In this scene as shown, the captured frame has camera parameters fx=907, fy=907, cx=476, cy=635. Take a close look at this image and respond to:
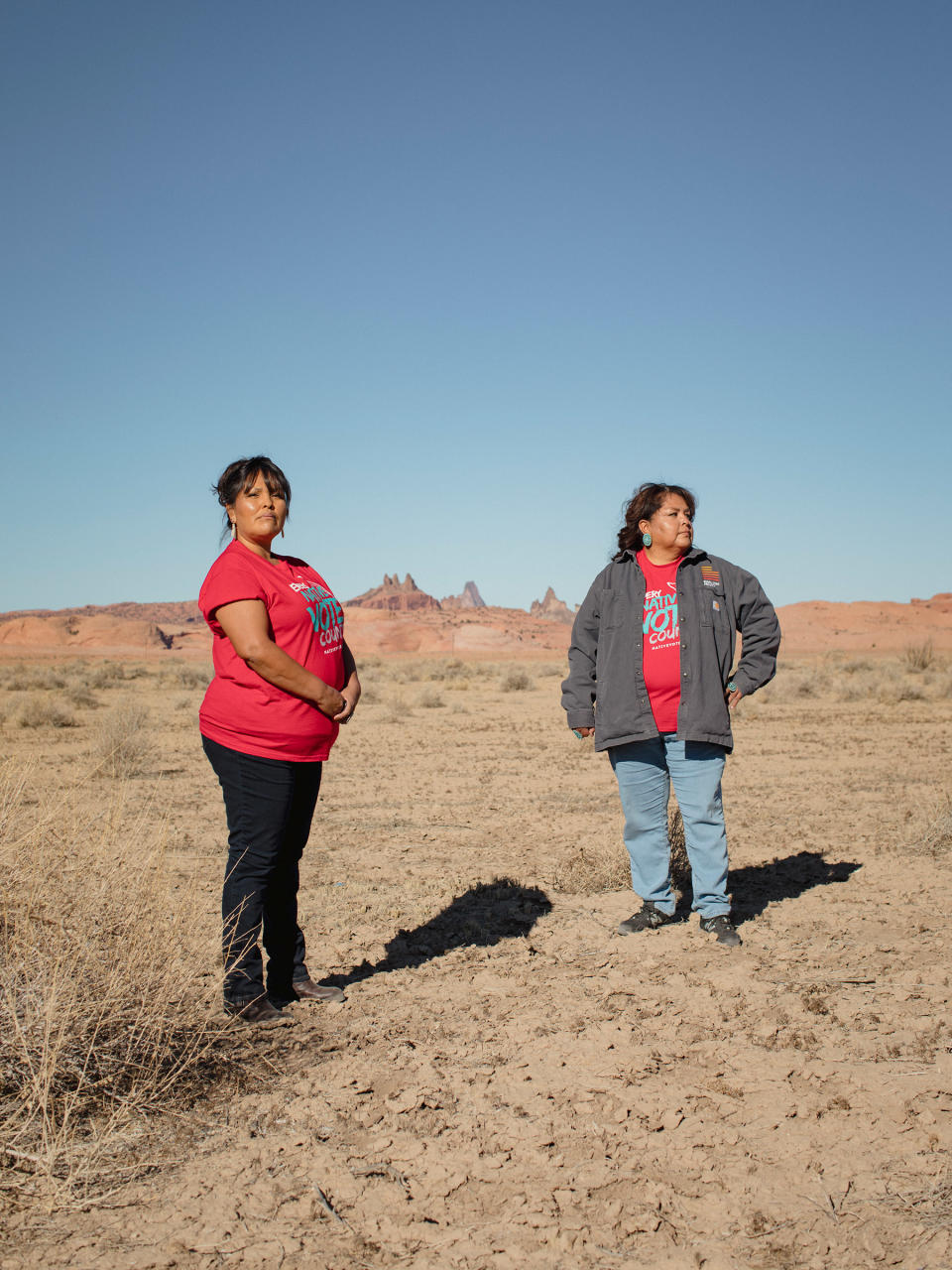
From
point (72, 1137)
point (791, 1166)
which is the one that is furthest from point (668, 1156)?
point (72, 1137)

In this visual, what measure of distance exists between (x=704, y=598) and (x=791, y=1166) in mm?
2256

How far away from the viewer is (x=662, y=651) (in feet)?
12.9

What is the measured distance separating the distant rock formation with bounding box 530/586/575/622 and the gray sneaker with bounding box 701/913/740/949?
446 feet

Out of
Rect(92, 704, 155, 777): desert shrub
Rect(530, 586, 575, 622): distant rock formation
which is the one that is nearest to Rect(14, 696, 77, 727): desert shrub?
Rect(92, 704, 155, 777): desert shrub

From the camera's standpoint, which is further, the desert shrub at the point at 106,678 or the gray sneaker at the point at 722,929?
the desert shrub at the point at 106,678

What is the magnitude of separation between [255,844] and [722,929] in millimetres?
2117

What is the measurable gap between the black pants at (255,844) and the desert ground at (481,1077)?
0.13 m

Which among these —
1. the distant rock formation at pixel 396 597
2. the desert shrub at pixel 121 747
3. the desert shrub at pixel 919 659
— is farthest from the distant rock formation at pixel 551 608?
the desert shrub at pixel 121 747

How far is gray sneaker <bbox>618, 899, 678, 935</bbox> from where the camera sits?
13.6 feet

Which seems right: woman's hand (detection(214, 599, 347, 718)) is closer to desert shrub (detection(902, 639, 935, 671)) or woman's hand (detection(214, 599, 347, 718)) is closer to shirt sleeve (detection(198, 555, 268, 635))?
shirt sleeve (detection(198, 555, 268, 635))

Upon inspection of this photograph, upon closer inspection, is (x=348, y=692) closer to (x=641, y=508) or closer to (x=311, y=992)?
(x=311, y=992)

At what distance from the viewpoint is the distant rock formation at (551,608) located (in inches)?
5635

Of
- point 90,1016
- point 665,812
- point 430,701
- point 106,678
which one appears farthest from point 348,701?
point 106,678

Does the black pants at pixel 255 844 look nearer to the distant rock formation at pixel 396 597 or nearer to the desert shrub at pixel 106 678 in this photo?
the desert shrub at pixel 106 678
